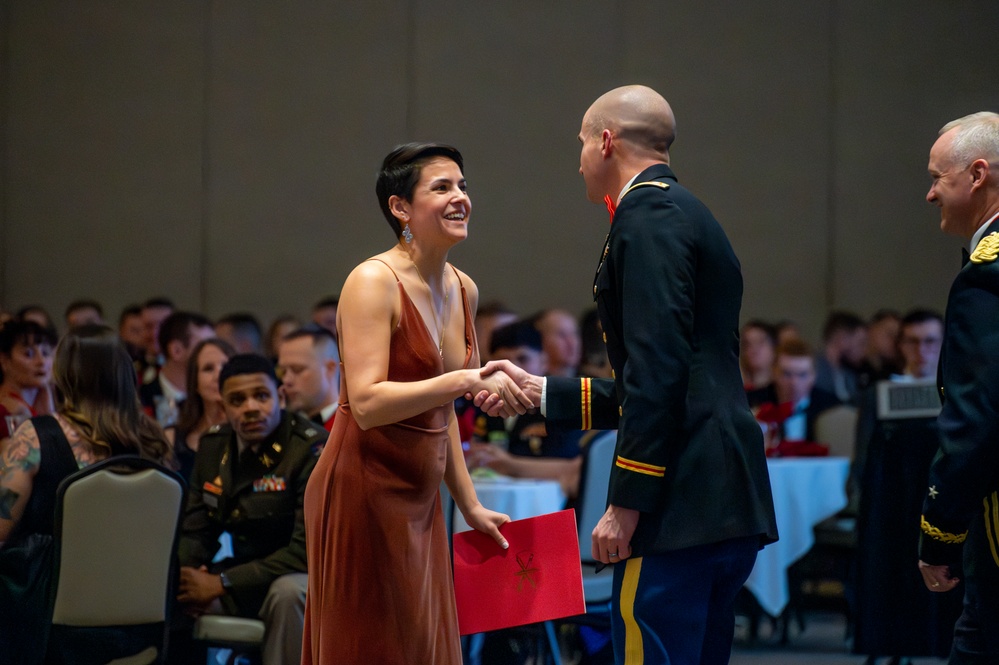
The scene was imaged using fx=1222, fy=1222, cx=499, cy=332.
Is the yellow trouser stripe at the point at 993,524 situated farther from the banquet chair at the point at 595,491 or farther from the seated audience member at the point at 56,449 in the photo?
the seated audience member at the point at 56,449

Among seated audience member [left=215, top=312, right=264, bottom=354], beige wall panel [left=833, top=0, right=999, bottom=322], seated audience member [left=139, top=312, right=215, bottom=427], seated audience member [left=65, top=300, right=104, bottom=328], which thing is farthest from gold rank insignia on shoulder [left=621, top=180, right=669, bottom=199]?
beige wall panel [left=833, top=0, right=999, bottom=322]

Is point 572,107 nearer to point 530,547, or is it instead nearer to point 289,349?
point 289,349

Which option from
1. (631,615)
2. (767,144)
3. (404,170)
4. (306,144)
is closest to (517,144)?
(306,144)

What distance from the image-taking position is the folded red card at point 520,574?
2588 millimetres

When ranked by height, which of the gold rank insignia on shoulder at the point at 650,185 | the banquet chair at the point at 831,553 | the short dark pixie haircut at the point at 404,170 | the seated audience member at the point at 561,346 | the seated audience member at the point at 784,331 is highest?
the short dark pixie haircut at the point at 404,170

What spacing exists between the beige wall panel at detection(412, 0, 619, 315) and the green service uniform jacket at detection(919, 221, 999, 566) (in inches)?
266

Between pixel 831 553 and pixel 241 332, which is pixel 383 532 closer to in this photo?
pixel 831 553

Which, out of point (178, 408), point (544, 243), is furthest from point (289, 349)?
point (544, 243)

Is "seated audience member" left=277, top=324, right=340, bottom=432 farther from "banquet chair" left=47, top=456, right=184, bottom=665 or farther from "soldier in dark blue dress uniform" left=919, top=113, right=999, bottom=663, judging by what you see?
"soldier in dark blue dress uniform" left=919, top=113, right=999, bottom=663

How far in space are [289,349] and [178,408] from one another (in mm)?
1340

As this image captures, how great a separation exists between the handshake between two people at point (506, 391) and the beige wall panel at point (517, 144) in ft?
21.6

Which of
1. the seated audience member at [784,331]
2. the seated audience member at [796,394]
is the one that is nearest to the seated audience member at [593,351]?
the seated audience member at [796,394]

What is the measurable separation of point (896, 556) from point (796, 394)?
1864 millimetres

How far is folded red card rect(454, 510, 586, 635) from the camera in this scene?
2.59m
